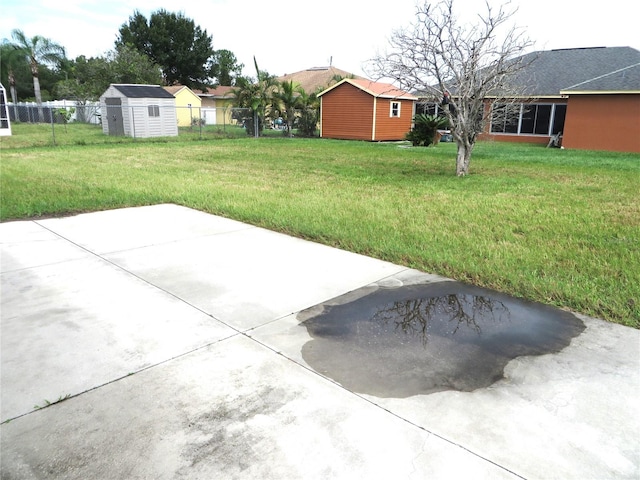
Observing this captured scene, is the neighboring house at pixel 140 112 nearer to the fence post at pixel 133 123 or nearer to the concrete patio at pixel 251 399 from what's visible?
the fence post at pixel 133 123

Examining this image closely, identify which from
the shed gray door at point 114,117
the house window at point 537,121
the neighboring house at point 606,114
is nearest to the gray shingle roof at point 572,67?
the house window at point 537,121

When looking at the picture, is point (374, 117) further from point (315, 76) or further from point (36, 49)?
point (36, 49)

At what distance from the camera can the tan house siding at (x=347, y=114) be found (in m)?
25.7

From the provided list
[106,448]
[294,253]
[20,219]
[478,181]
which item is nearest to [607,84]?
[478,181]

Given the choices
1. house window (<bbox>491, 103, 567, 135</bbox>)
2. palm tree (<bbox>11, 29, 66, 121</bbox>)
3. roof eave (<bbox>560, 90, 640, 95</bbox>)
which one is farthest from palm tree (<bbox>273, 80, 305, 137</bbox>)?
palm tree (<bbox>11, 29, 66, 121</bbox>)

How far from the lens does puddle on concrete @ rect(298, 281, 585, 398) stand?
111 inches

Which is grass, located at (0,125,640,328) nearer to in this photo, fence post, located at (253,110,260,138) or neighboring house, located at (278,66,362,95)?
fence post, located at (253,110,260,138)

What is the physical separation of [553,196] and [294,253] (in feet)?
19.6

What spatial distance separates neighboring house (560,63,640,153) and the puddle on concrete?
19.6 metres

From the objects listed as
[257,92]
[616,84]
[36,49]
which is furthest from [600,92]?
[36,49]

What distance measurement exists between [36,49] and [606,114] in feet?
150

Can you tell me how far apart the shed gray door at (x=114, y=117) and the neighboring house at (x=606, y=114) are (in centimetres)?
2106

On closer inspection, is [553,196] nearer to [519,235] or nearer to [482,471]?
[519,235]

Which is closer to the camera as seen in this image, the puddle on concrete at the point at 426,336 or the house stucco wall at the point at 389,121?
the puddle on concrete at the point at 426,336
